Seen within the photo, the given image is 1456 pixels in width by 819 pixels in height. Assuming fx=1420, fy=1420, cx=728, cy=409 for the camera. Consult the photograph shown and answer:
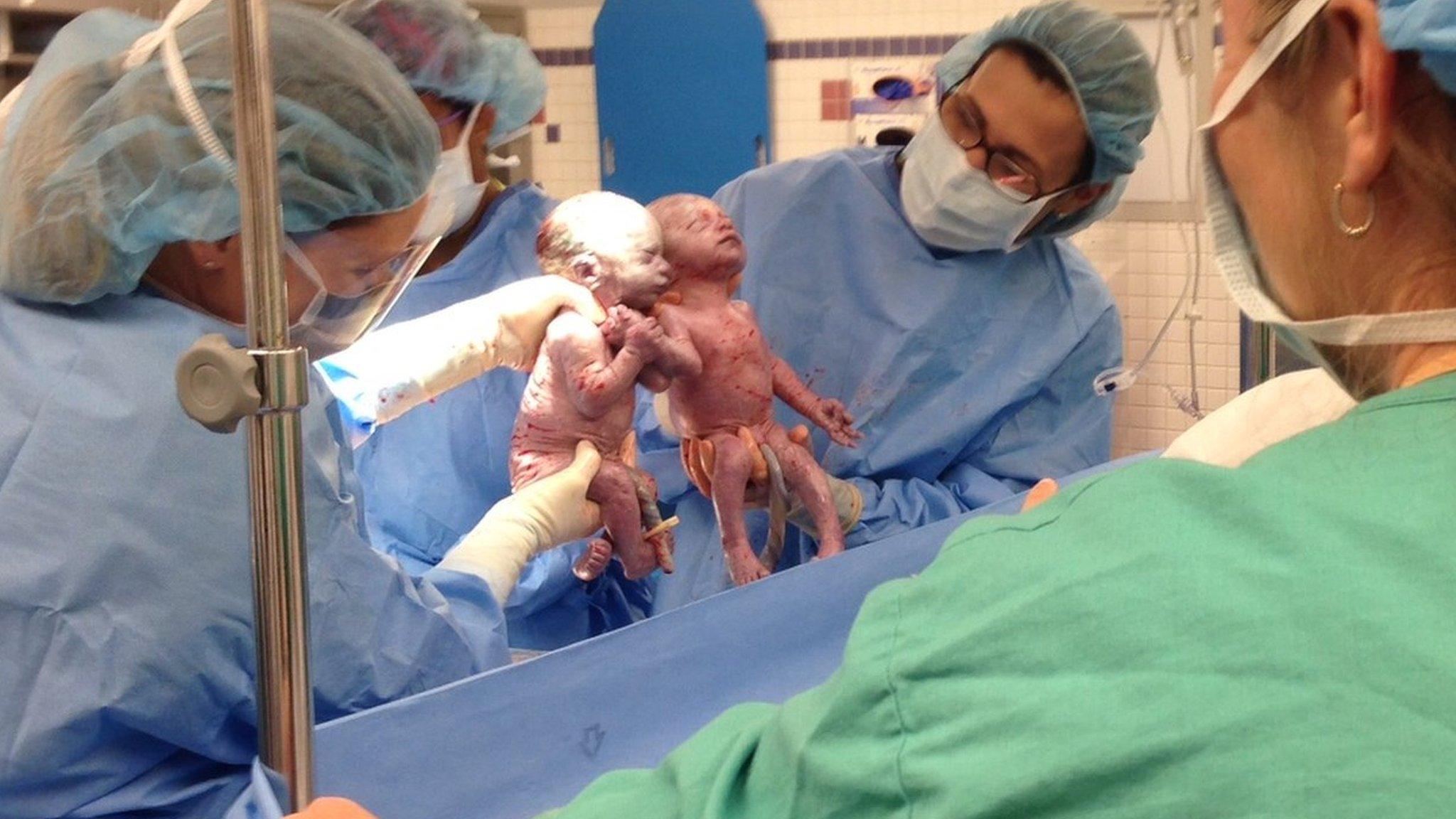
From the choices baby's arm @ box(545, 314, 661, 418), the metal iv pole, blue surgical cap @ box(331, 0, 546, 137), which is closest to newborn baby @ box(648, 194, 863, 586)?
baby's arm @ box(545, 314, 661, 418)

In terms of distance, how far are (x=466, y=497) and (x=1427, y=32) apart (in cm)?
186

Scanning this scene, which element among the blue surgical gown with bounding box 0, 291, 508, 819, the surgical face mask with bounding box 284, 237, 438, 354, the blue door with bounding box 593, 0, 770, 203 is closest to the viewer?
the blue surgical gown with bounding box 0, 291, 508, 819

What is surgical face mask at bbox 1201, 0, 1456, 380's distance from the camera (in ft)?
2.68

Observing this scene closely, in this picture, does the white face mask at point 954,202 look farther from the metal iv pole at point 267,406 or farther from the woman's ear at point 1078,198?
the metal iv pole at point 267,406

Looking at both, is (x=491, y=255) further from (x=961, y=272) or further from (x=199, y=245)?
(x=199, y=245)

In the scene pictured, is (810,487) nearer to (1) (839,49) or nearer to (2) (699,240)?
(2) (699,240)

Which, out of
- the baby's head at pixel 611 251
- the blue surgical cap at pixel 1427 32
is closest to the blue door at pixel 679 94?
the baby's head at pixel 611 251

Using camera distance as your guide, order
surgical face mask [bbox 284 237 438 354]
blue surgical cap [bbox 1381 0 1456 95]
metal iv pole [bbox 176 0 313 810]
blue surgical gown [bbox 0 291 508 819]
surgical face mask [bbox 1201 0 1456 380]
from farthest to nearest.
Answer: surgical face mask [bbox 284 237 438 354] → blue surgical gown [bbox 0 291 508 819] → metal iv pole [bbox 176 0 313 810] → surgical face mask [bbox 1201 0 1456 380] → blue surgical cap [bbox 1381 0 1456 95]

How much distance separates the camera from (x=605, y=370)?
206 cm

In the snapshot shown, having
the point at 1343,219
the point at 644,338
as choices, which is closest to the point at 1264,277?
the point at 1343,219

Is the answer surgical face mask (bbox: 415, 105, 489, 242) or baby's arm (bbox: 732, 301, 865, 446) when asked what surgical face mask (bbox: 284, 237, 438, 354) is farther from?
baby's arm (bbox: 732, 301, 865, 446)

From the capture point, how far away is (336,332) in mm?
1562

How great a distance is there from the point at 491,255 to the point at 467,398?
389mm

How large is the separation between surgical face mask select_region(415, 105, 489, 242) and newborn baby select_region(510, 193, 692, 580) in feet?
0.55
